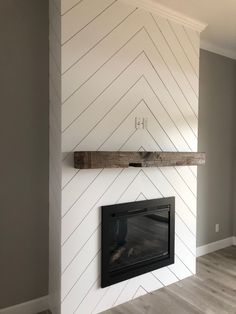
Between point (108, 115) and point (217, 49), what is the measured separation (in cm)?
216

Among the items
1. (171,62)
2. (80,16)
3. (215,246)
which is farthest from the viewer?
(215,246)

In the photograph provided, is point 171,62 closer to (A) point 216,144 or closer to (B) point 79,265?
(A) point 216,144

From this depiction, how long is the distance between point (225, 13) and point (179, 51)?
0.55m

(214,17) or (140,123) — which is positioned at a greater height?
(214,17)

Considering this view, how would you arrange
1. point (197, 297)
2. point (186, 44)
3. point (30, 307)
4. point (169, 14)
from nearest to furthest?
point (30, 307) < point (197, 297) < point (169, 14) < point (186, 44)

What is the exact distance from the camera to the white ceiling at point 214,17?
2473 mm

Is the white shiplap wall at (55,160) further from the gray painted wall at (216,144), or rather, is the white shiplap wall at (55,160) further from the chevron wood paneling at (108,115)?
the gray painted wall at (216,144)

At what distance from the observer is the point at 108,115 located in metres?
2.33

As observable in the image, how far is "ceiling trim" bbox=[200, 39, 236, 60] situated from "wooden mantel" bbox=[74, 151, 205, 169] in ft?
5.04

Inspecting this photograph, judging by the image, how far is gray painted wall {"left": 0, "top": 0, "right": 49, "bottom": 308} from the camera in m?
2.16

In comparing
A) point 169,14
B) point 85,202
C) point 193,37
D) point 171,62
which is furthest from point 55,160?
point 193,37

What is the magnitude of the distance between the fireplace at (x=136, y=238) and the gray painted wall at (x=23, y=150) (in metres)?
0.56

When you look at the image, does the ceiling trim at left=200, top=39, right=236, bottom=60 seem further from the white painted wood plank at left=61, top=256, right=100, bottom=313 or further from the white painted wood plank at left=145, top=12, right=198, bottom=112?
the white painted wood plank at left=61, top=256, right=100, bottom=313

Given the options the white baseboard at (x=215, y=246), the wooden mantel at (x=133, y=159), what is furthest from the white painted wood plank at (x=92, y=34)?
the white baseboard at (x=215, y=246)
